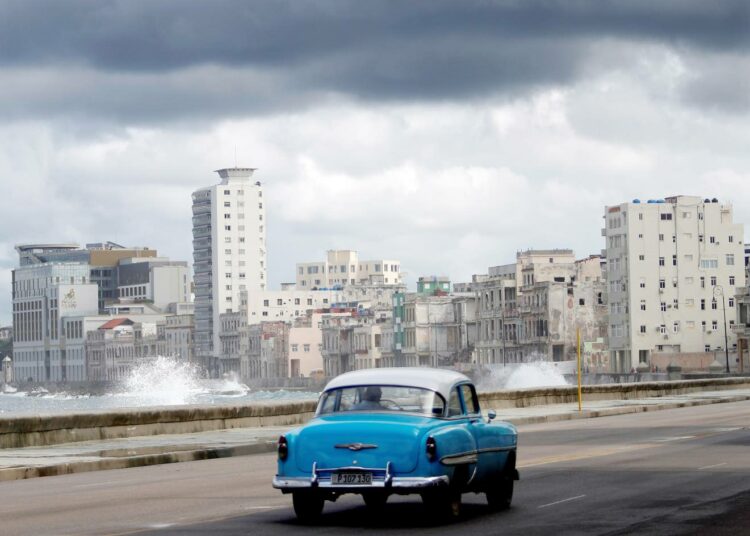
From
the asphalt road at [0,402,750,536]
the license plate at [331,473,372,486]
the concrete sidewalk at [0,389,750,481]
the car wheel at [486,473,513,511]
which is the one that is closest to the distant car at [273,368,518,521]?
the license plate at [331,473,372,486]

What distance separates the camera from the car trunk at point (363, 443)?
1794 centimetres

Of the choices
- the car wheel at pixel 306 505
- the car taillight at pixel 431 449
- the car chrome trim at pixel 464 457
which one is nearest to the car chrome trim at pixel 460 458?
the car chrome trim at pixel 464 457

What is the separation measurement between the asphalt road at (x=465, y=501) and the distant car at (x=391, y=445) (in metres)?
0.42

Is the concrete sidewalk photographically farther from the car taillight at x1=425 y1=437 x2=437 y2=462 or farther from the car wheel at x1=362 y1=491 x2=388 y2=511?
the car taillight at x1=425 y1=437 x2=437 y2=462

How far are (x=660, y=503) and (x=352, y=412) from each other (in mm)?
4508

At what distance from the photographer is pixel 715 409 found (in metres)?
58.0

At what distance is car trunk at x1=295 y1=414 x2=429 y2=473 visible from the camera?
17938 millimetres

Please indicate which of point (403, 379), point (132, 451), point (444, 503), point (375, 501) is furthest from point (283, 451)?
point (132, 451)

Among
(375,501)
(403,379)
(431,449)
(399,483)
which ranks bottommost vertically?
(375,501)

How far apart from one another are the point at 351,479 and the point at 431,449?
0.90 metres

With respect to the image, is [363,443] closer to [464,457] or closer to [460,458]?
[460,458]

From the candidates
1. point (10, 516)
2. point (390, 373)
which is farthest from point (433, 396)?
point (10, 516)

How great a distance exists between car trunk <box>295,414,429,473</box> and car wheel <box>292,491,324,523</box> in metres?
0.46

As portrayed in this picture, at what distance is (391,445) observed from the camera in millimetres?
17969
